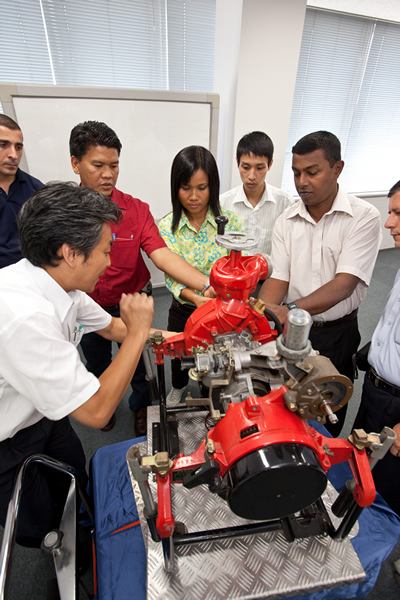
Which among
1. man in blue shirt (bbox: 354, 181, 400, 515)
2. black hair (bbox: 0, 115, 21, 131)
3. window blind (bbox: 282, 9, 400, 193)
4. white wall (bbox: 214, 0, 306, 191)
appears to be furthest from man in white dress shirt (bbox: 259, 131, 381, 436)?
window blind (bbox: 282, 9, 400, 193)

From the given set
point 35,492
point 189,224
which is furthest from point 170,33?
point 35,492

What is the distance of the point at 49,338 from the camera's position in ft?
2.93

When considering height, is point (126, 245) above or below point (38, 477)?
A: above

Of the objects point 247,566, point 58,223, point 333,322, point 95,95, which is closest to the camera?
point 58,223

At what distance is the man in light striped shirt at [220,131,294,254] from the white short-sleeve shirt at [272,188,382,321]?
57 cm

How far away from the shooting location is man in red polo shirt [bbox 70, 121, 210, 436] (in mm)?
1684

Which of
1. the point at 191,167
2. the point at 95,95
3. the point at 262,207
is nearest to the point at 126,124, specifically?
the point at 95,95

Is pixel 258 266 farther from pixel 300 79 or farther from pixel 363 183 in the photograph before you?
pixel 363 183

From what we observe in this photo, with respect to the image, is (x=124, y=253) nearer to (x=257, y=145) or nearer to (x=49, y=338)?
(x=49, y=338)

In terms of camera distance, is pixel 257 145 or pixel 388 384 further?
pixel 257 145

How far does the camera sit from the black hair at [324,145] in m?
1.52

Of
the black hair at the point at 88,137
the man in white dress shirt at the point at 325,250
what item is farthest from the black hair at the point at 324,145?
the black hair at the point at 88,137

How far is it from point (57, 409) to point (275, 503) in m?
0.73

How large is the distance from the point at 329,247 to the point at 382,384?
2.56ft
